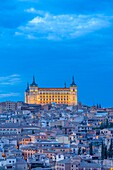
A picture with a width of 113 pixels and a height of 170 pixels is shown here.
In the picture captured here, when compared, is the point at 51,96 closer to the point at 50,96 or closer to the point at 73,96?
the point at 50,96

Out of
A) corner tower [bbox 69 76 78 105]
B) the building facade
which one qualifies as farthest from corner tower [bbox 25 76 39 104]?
corner tower [bbox 69 76 78 105]

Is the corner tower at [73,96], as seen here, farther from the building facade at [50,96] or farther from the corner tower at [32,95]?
the corner tower at [32,95]

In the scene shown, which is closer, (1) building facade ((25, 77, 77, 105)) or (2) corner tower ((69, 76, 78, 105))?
(2) corner tower ((69, 76, 78, 105))

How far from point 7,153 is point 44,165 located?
17.5 feet

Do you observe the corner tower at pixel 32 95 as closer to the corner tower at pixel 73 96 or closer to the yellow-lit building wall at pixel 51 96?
A: the yellow-lit building wall at pixel 51 96

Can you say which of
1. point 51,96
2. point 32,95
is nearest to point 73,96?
point 51,96

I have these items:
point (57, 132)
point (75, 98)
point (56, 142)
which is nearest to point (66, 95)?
point (75, 98)

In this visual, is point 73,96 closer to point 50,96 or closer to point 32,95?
point 50,96

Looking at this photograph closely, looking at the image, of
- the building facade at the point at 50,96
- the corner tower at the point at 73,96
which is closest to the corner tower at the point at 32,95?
the building facade at the point at 50,96

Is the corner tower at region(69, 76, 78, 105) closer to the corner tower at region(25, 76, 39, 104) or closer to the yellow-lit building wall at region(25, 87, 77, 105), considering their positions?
the yellow-lit building wall at region(25, 87, 77, 105)

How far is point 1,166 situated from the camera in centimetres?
4562

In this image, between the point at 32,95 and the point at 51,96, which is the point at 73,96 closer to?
the point at 51,96

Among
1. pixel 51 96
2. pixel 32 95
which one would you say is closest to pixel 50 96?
pixel 51 96

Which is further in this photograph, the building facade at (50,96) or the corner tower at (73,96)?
the building facade at (50,96)
